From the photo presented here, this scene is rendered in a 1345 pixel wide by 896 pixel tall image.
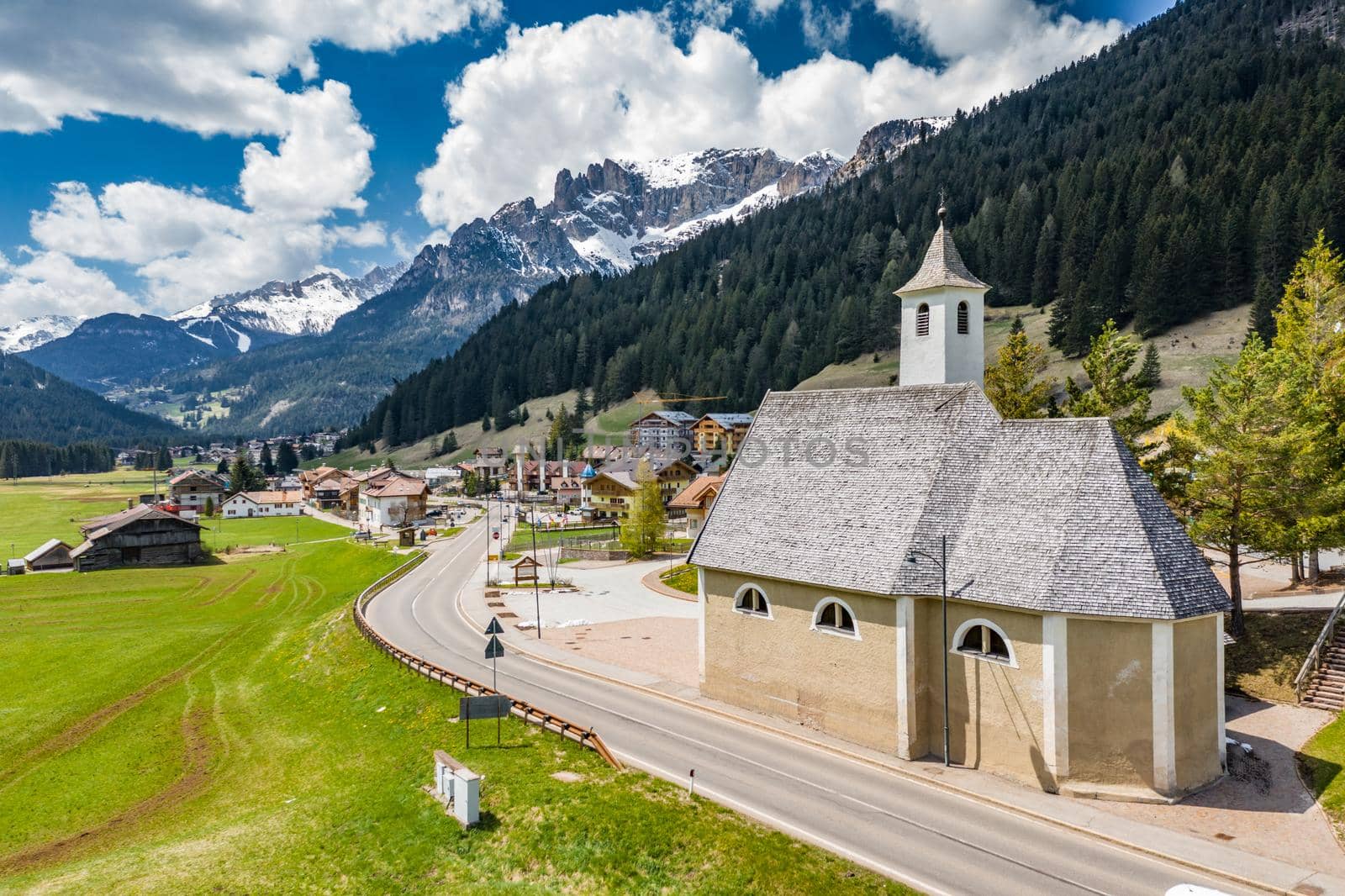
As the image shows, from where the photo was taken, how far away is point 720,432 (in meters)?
131

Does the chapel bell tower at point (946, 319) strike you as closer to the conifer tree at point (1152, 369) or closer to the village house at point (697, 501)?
the village house at point (697, 501)

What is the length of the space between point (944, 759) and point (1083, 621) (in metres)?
5.74

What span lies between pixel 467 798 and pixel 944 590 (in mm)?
13606

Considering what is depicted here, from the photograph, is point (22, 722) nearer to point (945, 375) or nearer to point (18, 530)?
point (945, 375)

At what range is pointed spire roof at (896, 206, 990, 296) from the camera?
2817 centimetres

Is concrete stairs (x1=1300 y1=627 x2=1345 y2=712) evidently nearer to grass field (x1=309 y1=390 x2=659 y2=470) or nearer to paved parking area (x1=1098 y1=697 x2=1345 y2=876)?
paved parking area (x1=1098 y1=697 x2=1345 y2=876)

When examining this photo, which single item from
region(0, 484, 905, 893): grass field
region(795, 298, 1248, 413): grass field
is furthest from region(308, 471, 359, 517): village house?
region(0, 484, 905, 893): grass field

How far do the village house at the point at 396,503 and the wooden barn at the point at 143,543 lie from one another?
23671mm

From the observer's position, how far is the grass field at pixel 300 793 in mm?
16641

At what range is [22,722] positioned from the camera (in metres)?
34.7

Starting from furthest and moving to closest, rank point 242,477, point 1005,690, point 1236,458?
point 242,477, point 1236,458, point 1005,690

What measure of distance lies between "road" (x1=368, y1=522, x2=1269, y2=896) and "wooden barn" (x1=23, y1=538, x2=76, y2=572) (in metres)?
77.8

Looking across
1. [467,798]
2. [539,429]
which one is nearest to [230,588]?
[467,798]

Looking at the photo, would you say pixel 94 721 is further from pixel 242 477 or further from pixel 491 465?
pixel 242 477
